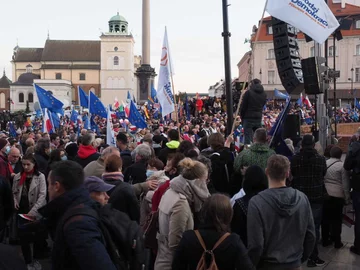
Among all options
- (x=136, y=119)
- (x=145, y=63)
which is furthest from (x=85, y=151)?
(x=145, y=63)

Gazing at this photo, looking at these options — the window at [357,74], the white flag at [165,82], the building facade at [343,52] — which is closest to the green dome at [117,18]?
the building facade at [343,52]

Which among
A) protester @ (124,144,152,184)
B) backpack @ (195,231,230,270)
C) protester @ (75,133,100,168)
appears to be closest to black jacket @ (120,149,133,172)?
protester @ (75,133,100,168)

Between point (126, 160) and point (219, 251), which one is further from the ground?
point (126, 160)

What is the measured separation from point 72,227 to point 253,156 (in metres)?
3.53

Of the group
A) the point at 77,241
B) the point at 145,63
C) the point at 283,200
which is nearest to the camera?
the point at 77,241

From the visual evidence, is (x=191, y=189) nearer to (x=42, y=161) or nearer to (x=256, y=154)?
(x=256, y=154)

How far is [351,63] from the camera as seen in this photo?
63625mm

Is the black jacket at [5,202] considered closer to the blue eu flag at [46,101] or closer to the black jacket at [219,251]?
the black jacket at [219,251]

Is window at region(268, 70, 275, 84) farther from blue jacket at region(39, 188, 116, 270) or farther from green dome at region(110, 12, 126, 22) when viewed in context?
blue jacket at region(39, 188, 116, 270)

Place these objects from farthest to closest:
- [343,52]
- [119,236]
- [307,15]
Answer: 1. [343,52]
2. [307,15]
3. [119,236]

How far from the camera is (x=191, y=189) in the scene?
4492mm

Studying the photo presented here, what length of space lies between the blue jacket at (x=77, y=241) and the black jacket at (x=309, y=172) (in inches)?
154

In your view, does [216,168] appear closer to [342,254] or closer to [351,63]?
[342,254]

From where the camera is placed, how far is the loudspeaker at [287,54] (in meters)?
9.53
